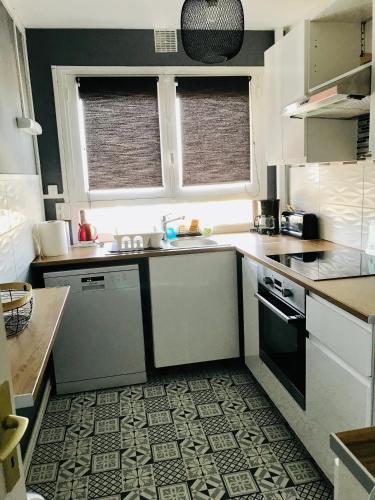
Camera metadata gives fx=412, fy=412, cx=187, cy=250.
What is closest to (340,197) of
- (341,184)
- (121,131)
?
(341,184)

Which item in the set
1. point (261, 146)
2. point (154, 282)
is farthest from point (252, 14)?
point (154, 282)

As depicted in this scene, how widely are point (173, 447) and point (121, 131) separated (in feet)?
7.09

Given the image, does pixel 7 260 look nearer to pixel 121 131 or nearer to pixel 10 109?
pixel 10 109

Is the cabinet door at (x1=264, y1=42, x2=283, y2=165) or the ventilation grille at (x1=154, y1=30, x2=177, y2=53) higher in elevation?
the ventilation grille at (x1=154, y1=30, x2=177, y2=53)

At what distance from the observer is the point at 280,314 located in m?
2.04

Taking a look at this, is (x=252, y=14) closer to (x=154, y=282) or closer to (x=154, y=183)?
(x=154, y=183)

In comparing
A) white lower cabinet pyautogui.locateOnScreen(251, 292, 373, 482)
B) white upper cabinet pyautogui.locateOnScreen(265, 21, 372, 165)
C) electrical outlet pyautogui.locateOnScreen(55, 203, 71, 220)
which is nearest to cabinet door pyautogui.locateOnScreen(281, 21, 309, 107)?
white upper cabinet pyautogui.locateOnScreen(265, 21, 372, 165)

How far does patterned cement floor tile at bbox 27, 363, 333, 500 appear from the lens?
6.18 feet

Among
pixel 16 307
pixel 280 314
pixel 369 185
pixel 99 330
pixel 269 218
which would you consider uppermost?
pixel 369 185

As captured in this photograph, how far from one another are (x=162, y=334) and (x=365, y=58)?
2.04m

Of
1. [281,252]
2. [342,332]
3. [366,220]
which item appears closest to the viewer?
[342,332]

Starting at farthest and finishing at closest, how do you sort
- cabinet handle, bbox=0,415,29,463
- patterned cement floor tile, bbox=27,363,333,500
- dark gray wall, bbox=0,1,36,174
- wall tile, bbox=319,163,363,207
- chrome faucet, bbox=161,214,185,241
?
Answer: 1. chrome faucet, bbox=161,214,185,241
2. wall tile, bbox=319,163,363,207
3. dark gray wall, bbox=0,1,36,174
4. patterned cement floor tile, bbox=27,363,333,500
5. cabinet handle, bbox=0,415,29,463

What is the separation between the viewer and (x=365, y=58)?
7.20ft

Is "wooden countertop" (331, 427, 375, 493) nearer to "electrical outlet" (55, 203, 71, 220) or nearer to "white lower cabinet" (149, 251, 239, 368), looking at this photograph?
"white lower cabinet" (149, 251, 239, 368)
